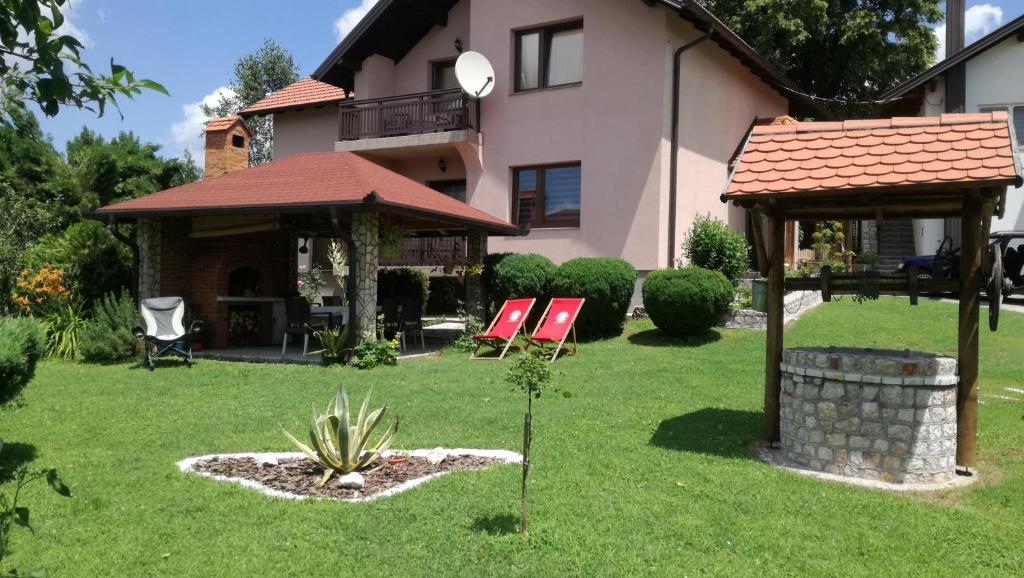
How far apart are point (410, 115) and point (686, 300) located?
892cm

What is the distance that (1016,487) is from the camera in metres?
5.25

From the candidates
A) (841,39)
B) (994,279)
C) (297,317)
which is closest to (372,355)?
(297,317)

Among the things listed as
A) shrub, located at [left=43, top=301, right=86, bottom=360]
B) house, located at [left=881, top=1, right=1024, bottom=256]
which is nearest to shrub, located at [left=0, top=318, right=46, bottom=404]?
shrub, located at [left=43, top=301, right=86, bottom=360]

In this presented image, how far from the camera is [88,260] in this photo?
45.0 ft

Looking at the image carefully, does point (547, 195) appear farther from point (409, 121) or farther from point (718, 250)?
point (718, 250)

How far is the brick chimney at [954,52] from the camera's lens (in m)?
20.0

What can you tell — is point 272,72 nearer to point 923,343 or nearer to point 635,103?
point 635,103

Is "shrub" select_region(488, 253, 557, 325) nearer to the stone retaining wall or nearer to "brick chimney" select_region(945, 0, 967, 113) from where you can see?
the stone retaining wall

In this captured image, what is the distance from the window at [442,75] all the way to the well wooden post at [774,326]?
1380 cm

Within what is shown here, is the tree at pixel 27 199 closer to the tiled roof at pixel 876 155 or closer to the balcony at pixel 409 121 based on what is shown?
the balcony at pixel 409 121

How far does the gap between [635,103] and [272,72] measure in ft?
105

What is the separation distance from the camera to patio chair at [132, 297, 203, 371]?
36.7 ft

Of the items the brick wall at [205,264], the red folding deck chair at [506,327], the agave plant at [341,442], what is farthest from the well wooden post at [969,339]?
the brick wall at [205,264]

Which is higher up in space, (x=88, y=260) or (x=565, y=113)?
(x=565, y=113)
